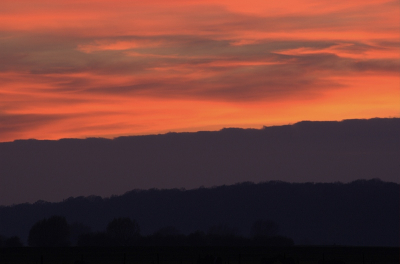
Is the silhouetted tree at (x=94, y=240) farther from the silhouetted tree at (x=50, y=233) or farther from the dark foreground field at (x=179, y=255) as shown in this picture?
the silhouetted tree at (x=50, y=233)

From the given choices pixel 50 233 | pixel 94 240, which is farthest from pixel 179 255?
pixel 50 233

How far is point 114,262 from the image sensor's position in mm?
97375

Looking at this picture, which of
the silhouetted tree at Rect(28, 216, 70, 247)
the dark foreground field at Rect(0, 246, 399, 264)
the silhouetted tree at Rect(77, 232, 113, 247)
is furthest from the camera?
the silhouetted tree at Rect(28, 216, 70, 247)

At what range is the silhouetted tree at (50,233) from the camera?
18612cm

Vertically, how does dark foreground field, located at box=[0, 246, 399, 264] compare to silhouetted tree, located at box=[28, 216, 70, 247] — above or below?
below

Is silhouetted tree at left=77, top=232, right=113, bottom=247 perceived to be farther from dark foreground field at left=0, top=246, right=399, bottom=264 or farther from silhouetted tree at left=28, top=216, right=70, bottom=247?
silhouetted tree at left=28, top=216, right=70, bottom=247

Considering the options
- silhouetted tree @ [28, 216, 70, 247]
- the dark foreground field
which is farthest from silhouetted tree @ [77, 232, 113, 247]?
silhouetted tree @ [28, 216, 70, 247]

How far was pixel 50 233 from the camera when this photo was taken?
617ft

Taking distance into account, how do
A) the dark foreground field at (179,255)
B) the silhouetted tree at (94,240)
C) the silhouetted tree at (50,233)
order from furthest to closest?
the silhouetted tree at (50,233) < the silhouetted tree at (94,240) < the dark foreground field at (179,255)

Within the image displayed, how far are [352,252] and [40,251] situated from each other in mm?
52345

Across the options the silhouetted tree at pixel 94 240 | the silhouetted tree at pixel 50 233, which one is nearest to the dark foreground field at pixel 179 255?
the silhouetted tree at pixel 94 240

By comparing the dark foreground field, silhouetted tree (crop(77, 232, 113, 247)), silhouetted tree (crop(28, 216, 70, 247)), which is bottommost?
the dark foreground field

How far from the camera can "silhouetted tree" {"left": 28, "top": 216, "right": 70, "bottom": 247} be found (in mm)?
186125

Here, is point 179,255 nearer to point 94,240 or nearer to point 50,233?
point 94,240
